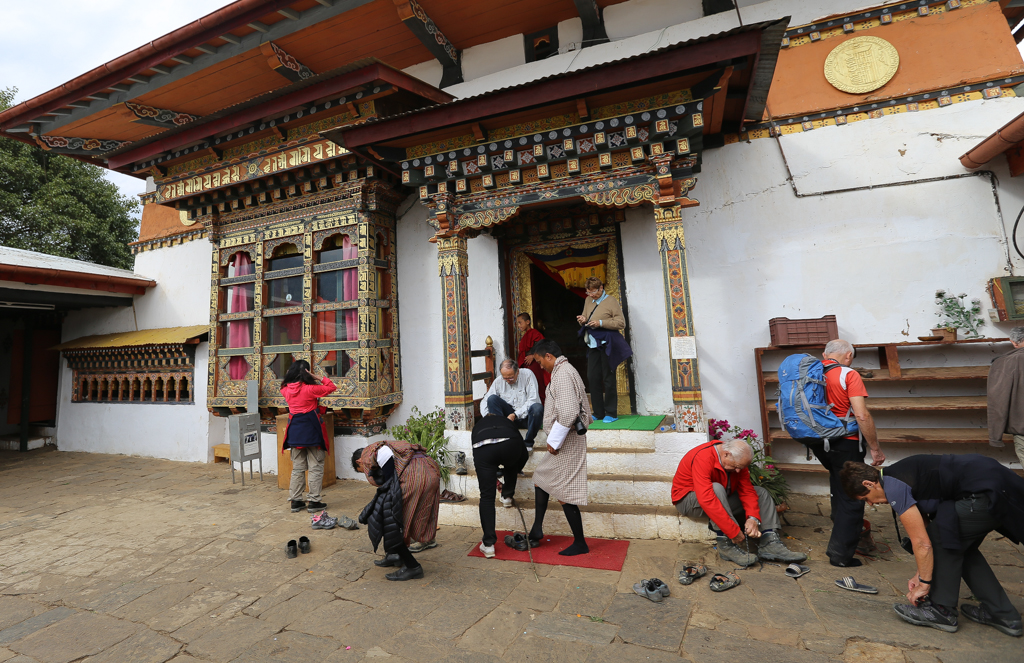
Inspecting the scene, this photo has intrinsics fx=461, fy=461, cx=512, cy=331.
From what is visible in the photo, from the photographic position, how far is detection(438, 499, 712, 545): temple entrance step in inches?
158

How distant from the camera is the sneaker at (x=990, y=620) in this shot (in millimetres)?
2525

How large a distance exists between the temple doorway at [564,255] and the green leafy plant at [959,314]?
130 inches

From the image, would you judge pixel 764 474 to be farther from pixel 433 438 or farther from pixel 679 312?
pixel 433 438

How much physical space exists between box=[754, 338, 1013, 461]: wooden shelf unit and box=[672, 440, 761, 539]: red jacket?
1.72m

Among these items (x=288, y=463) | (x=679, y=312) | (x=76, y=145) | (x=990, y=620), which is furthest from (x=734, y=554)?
(x=76, y=145)

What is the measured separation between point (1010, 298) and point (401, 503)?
6.20 metres

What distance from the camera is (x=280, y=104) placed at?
20.8 feet

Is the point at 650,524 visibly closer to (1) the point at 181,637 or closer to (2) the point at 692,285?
(2) the point at 692,285

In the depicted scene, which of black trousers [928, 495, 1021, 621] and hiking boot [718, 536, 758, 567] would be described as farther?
hiking boot [718, 536, 758, 567]

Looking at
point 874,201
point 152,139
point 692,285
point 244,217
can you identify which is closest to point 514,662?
point 692,285

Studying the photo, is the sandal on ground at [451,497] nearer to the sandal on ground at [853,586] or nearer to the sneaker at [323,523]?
the sneaker at [323,523]

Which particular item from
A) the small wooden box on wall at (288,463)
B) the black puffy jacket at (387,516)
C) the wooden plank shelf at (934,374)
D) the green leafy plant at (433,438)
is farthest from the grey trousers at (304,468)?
the wooden plank shelf at (934,374)

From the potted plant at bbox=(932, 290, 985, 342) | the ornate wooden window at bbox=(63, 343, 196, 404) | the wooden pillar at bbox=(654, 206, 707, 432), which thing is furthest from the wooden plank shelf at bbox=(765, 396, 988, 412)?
the ornate wooden window at bbox=(63, 343, 196, 404)

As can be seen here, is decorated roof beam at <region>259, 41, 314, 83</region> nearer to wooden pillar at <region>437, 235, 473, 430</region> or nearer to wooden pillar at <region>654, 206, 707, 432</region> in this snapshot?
wooden pillar at <region>437, 235, 473, 430</region>
